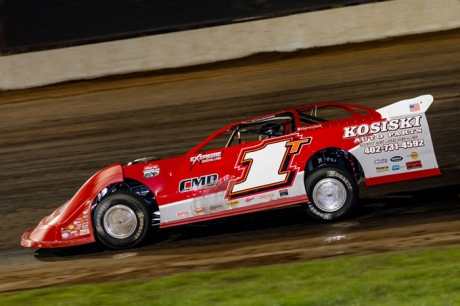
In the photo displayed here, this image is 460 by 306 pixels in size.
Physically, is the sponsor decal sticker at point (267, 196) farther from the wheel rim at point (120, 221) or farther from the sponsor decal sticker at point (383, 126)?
the wheel rim at point (120, 221)

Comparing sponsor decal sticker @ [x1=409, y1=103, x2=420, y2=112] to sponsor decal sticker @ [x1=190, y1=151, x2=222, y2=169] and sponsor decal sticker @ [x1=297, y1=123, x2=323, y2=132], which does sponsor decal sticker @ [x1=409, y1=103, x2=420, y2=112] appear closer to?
sponsor decal sticker @ [x1=297, y1=123, x2=323, y2=132]

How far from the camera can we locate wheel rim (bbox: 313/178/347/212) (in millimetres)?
8703

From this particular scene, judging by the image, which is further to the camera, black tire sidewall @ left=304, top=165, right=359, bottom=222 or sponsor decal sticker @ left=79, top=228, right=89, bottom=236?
sponsor decal sticker @ left=79, top=228, right=89, bottom=236

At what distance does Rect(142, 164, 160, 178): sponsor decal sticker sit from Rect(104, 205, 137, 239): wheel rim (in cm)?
43

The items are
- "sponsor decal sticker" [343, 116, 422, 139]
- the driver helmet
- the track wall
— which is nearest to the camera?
"sponsor decal sticker" [343, 116, 422, 139]

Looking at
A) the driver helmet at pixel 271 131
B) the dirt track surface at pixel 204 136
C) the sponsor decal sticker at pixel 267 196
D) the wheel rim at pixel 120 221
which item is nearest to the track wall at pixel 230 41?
the dirt track surface at pixel 204 136

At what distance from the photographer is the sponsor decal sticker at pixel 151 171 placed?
886cm

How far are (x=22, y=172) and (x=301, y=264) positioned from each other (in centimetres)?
822

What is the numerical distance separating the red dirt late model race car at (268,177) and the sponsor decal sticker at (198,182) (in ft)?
0.04

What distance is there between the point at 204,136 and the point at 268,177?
626 cm

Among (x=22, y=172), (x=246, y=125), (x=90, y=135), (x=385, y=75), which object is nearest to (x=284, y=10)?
(x=385, y=75)

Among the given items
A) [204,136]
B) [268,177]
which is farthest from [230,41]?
[268,177]

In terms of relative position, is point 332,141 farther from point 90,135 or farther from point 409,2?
point 409,2

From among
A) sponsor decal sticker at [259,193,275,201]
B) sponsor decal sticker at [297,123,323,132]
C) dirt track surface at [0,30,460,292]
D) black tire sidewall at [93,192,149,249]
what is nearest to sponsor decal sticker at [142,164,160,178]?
black tire sidewall at [93,192,149,249]
